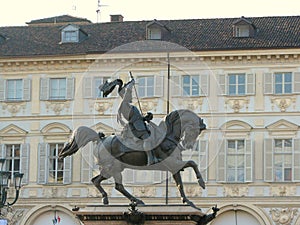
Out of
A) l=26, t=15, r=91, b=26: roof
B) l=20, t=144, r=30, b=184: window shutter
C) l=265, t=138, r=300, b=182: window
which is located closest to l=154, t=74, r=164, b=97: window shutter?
l=265, t=138, r=300, b=182: window

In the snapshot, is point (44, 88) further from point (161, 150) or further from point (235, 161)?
point (161, 150)

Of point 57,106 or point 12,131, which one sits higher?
point 57,106

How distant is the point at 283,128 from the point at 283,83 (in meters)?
2.15

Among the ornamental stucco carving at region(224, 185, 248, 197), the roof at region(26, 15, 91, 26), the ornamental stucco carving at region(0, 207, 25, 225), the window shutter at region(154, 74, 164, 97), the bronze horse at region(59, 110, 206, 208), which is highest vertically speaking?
the roof at region(26, 15, 91, 26)

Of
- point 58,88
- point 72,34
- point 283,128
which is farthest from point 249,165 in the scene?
point 72,34

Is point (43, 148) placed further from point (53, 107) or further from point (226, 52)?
point (226, 52)

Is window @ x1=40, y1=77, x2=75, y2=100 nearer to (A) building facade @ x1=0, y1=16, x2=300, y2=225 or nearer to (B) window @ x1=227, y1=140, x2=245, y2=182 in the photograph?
(A) building facade @ x1=0, y1=16, x2=300, y2=225

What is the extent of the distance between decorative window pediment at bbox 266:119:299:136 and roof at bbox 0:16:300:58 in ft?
11.7

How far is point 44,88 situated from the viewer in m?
53.1

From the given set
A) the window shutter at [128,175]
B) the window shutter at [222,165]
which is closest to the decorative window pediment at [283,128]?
the window shutter at [222,165]

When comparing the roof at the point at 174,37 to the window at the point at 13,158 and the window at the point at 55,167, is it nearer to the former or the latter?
the window at the point at 13,158

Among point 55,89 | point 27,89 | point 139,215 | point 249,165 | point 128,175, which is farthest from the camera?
point 27,89

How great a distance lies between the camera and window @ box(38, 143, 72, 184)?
52.0 metres

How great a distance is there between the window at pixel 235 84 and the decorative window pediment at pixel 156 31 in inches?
160
